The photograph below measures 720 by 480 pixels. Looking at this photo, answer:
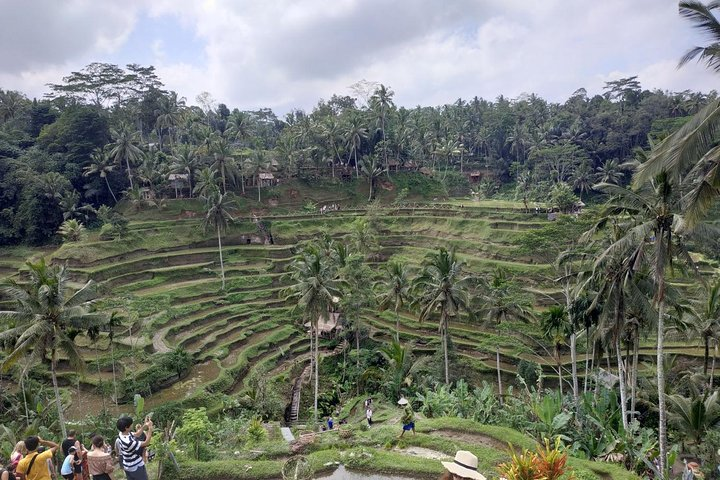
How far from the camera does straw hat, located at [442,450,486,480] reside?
687cm

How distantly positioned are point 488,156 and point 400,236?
4025 centimetres

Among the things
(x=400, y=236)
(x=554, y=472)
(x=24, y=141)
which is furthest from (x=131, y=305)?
(x=24, y=141)

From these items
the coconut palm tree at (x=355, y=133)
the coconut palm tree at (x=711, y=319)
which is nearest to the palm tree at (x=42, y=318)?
the coconut palm tree at (x=711, y=319)

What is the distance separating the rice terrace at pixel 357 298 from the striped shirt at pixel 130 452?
0.16 ft

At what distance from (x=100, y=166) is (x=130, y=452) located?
50.6 metres

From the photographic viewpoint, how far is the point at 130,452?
27.6 ft

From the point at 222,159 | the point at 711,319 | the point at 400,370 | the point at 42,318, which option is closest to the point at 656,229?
the point at 711,319

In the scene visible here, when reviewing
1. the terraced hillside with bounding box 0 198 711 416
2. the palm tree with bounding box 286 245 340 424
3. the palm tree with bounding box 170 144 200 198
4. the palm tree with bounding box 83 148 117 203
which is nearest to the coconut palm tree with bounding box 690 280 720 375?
the terraced hillside with bounding box 0 198 711 416

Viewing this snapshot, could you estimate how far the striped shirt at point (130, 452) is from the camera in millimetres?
8375

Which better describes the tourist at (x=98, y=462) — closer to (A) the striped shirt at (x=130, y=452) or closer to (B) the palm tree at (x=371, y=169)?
(A) the striped shirt at (x=130, y=452)

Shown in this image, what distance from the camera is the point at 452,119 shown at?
8838cm

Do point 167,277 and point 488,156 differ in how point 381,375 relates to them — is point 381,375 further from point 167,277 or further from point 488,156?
point 488,156

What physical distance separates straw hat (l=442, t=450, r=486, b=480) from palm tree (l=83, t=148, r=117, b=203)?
53.2 meters

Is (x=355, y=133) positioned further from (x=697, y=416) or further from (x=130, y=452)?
(x=130, y=452)
